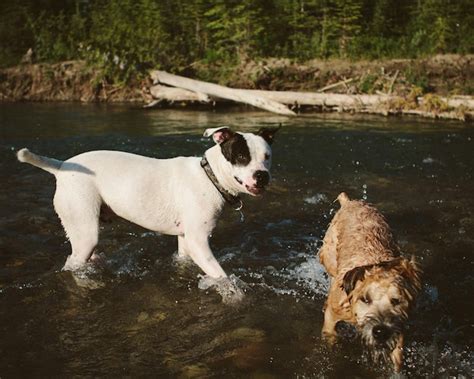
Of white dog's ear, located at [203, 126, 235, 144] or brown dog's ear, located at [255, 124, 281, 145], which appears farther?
brown dog's ear, located at [255, 124, 281, 145]

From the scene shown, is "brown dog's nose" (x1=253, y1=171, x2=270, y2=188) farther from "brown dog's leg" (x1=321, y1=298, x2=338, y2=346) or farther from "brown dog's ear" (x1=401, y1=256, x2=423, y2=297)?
"brown dog's ear" (x1=401, y1=256, x2=423, y2=297)

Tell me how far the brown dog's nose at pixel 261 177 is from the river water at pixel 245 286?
1.13 meters

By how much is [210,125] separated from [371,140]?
5.24 meters

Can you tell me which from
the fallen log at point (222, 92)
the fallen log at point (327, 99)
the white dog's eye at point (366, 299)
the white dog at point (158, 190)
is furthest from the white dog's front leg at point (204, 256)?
the fallen log at point (327, 99)

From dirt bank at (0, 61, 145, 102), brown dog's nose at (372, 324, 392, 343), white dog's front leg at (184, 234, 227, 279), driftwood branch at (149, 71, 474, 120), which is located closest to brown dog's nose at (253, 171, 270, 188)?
white dog's front leg at (184, 234, 227, 279)

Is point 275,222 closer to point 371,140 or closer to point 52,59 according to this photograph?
point 371,140

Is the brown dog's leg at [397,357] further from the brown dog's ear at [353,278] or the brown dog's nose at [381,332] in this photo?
the brown dog's ear at [353,278]

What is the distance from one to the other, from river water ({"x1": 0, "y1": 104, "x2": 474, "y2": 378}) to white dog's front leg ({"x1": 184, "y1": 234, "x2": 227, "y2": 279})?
29 cm

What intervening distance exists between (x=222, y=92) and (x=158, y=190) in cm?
1456

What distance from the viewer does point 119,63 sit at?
73.9ft

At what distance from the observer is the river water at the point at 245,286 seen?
3.77 meters

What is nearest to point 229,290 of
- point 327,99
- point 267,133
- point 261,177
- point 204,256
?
point 204,256

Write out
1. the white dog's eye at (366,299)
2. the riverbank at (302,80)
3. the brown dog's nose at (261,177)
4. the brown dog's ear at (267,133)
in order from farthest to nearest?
the riverbank at (302,80) → the brown dog's ear at (267,133) → the brown dog's nose at (261,177) → the white dog's eye at (366,299)

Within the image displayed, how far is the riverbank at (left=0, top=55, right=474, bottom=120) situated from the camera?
17562 millimetres
